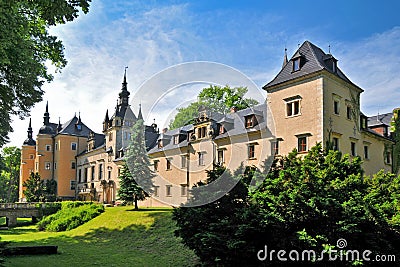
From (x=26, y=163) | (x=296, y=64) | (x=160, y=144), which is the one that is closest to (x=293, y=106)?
(x=296, y=64)

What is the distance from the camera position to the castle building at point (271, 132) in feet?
81.8

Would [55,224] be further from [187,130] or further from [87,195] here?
[87,195]

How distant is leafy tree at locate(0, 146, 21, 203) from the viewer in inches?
2918

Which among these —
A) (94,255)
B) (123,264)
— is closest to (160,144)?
(94,255)

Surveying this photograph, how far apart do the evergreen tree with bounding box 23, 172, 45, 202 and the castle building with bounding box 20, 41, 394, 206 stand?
9736 millimetres

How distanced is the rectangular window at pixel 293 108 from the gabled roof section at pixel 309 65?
1679 mm

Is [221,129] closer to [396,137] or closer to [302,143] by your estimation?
[302,143]

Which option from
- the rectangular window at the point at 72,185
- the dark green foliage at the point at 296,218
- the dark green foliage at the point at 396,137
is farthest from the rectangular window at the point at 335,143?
the rectangular window at the point at 72,185

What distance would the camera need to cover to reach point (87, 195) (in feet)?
178

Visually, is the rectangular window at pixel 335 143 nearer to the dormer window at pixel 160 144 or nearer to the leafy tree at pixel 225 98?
the leafy tree at pixel 225 98

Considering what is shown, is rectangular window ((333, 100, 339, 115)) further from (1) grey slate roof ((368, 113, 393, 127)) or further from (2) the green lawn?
(2) the green lawn

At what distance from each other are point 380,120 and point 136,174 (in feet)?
76.7

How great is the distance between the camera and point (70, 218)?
109ft

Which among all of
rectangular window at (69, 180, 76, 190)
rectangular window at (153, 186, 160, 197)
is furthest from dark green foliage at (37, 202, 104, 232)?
rectangular window at (69, 180, 76, 190)
